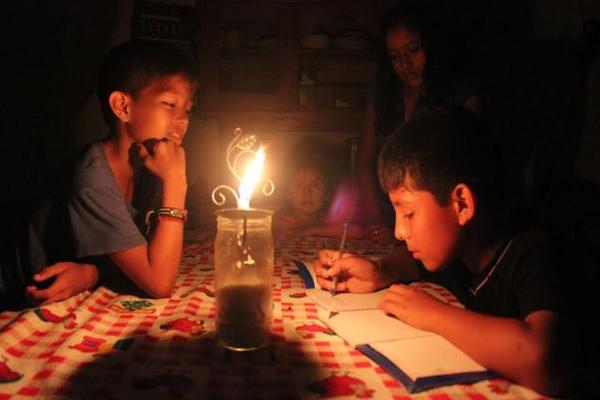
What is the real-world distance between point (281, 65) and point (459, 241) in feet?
7.99

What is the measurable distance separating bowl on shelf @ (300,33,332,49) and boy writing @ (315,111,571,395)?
2.24 m

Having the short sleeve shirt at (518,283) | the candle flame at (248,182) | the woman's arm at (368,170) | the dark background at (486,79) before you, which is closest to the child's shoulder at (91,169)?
the candle flame at (248,182)

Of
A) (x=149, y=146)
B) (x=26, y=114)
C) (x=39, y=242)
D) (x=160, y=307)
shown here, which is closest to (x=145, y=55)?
(x=149, y=146)

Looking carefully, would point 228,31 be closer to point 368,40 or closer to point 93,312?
point 368,40

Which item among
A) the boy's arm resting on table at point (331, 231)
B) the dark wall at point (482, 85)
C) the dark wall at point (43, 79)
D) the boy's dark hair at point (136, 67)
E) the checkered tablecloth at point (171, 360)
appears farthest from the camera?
the dark wall at point (43, 79)

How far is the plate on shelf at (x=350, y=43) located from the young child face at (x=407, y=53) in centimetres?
119

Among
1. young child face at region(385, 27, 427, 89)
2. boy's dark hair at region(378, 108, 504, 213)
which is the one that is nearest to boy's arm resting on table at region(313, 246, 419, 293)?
boy's dark hair at region(378, 108, 504, 213)

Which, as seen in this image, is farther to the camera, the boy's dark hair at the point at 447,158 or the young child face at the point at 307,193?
the young child face at the point at 307,193

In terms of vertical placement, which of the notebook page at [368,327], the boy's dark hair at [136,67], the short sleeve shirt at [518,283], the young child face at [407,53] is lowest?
the notebook page at [368,327]

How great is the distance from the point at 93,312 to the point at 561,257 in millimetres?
932

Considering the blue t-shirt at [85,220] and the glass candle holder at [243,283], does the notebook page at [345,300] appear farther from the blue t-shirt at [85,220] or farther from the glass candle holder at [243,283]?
the blue t-shirt at [85,220]

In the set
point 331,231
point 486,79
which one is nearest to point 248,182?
point 331,231

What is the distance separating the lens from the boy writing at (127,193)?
1142 mm

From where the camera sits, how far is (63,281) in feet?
3.51
